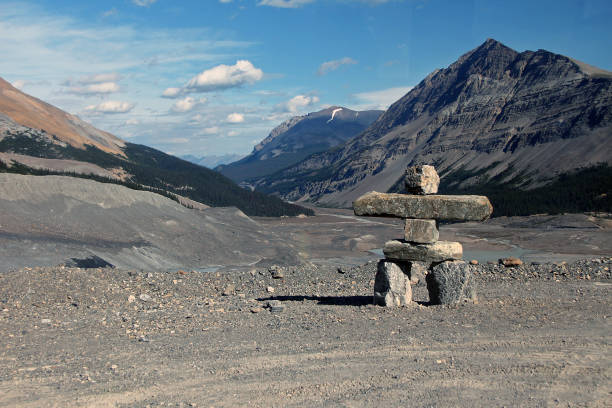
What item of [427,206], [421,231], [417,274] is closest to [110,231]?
[417,274]

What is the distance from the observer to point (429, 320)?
1416cm

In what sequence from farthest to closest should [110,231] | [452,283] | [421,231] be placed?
[110,231] < [421,231] < [452,283]

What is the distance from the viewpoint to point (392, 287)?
16125mm

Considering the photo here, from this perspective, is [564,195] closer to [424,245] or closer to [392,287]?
[424,245]

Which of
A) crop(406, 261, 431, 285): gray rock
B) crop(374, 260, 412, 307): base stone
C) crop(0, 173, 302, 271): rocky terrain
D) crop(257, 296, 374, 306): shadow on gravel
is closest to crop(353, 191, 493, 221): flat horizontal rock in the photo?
crop(374, 260, 412, 307): base stone

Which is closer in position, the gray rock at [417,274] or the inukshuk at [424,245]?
the inukshuk at [424,245]

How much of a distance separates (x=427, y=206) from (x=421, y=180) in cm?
93

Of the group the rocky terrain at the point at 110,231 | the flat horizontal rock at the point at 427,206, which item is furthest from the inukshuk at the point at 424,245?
the rocky terrain at the point at 110,231

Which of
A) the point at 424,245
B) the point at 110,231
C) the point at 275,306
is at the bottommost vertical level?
the point at 110,231

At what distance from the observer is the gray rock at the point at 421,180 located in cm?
1599

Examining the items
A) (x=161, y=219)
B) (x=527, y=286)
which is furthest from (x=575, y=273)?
(x=161, y=219)

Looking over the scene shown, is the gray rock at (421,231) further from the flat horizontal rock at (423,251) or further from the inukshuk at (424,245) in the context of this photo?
the flat horizontal rock at (423,251)

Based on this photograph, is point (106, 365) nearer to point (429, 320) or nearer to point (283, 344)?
point (283, 344)

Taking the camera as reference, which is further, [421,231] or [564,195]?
[564,195]
